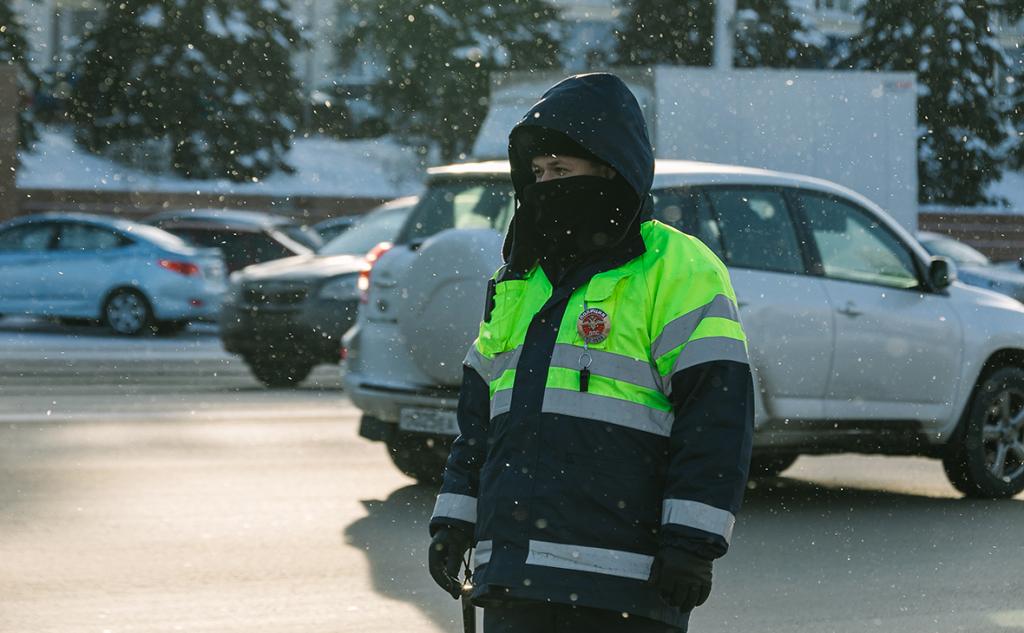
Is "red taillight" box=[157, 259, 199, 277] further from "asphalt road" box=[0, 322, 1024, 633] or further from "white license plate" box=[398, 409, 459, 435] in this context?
"white license plate" box=[398, 409, 459, 435]

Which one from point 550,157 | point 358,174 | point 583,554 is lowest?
point 358,174

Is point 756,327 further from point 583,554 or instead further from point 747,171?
point 583,554

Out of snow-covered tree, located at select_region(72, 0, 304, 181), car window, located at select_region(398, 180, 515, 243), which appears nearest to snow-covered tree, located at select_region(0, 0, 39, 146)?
snow-covered tree, located at select_region(72, 0, 304, 181)

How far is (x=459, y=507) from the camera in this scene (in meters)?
3.80

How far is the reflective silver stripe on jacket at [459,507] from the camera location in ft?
12.5

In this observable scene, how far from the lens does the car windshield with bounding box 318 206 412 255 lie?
16.6 m

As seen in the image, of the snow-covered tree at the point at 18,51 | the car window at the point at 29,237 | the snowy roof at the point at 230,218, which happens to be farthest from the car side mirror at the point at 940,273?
the snow-covered tree at the point at 18,51

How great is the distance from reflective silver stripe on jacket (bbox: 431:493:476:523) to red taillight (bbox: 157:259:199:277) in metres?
19.4

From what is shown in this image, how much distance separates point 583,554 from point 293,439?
8817 millimetres

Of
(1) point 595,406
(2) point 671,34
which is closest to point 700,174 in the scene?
(1) point 595,406

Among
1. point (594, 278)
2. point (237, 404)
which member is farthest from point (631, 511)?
point (237, 404)

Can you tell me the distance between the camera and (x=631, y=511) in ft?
11.6

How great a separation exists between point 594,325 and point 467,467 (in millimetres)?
420

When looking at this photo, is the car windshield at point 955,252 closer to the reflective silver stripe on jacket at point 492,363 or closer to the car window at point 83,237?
the car window at point 83,237
